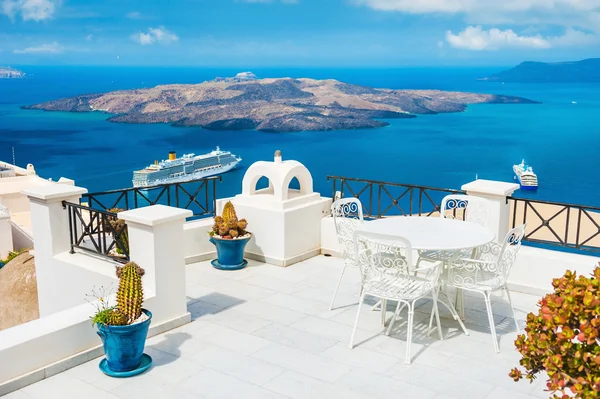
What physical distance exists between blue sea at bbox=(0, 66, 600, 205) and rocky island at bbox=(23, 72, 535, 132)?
1999mm

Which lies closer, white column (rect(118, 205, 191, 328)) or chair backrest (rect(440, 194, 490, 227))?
white column (rect(118, 205, 191, 328))

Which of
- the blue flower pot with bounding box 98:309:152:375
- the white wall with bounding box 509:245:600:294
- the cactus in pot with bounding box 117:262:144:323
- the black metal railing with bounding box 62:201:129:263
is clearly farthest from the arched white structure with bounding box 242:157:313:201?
the blue flower pot with bounding box 98:309:152:375

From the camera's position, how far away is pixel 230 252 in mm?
6805

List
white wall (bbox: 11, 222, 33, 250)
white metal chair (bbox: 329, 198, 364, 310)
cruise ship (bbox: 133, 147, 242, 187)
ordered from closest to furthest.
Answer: white metal chair (bbox: 329, 198, 364, 310)
white wall (bbox: 11, 222, 33, 250)
cruise ship (bbox: 133, 147, 242, 187)

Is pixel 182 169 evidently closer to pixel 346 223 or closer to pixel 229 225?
pixel 229 225

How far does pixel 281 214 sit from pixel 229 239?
652mm

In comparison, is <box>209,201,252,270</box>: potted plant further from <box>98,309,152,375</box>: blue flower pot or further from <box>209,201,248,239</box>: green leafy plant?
<box>98,309,152,375</box>: blue flower pot

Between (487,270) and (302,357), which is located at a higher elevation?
(487,270)

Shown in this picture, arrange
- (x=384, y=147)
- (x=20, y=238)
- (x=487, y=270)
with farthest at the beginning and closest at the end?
1. (x=384, y=147)
2. (x=20, y=238)
3. (x=487, y=270)

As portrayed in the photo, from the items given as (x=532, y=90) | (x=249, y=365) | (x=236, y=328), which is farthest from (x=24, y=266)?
(x=532, y=90)

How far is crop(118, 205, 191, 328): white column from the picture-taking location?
4.93 metres

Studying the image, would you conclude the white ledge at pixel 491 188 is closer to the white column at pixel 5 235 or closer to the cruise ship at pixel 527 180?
the white column at pixel 5 235

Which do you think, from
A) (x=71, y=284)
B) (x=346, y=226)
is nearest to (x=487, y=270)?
(x=346, y=226)

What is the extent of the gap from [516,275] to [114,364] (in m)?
3.98
